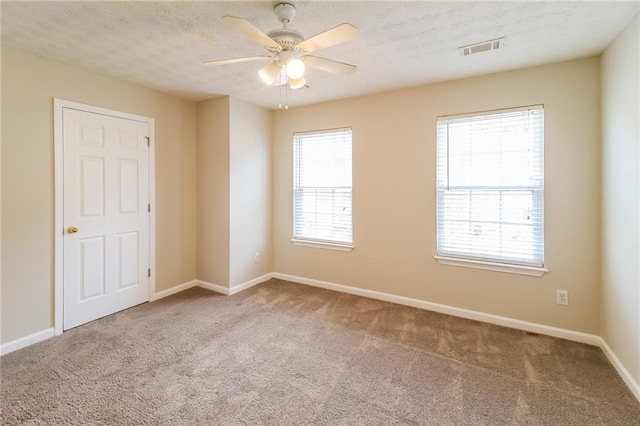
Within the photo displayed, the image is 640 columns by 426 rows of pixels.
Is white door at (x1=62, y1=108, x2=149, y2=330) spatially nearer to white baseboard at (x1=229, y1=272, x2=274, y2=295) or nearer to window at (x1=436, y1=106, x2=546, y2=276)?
white baseboard at (x1=229, y1=272, x2=274, y2=295)

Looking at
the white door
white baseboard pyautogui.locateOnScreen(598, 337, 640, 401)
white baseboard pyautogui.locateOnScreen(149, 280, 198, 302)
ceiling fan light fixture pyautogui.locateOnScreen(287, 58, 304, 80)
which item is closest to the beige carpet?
white baseboard pyautogui.locateOnScreen(598, 337, 640, 401)

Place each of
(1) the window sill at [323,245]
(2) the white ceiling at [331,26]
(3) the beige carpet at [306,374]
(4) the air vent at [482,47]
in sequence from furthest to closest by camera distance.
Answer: (1) the window sill at [323,245] < (4) the air vent at [482,47] < (2) the white ceiling at [331,26] < (3) the beige carpet at [306,374]

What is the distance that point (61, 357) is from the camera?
2.46m

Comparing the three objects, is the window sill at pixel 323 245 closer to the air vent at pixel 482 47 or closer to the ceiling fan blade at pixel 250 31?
the air vent at pixel 482 47

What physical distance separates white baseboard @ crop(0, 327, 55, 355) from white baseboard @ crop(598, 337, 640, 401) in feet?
15.2

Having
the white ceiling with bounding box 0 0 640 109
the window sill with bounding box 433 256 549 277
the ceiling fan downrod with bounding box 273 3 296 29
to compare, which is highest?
the white ceiling with bounding box 0 0 640 109

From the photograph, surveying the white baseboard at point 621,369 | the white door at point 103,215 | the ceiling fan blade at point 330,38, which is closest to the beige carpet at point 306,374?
the white baseboard at point 621,369

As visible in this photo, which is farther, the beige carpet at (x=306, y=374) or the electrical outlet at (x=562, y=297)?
the electrical outlet at (x=562, y=297)

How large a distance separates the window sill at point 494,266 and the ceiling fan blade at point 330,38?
2490 millimetres

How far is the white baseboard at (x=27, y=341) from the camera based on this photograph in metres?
2.51

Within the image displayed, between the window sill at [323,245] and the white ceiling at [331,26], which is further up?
the white ceiling at [331,26]

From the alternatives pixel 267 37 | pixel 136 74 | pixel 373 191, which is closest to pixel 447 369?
pixel 373 191

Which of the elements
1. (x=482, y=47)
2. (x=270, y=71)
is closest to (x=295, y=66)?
(x=270, y=71)

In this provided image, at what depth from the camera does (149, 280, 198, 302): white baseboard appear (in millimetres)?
3740
